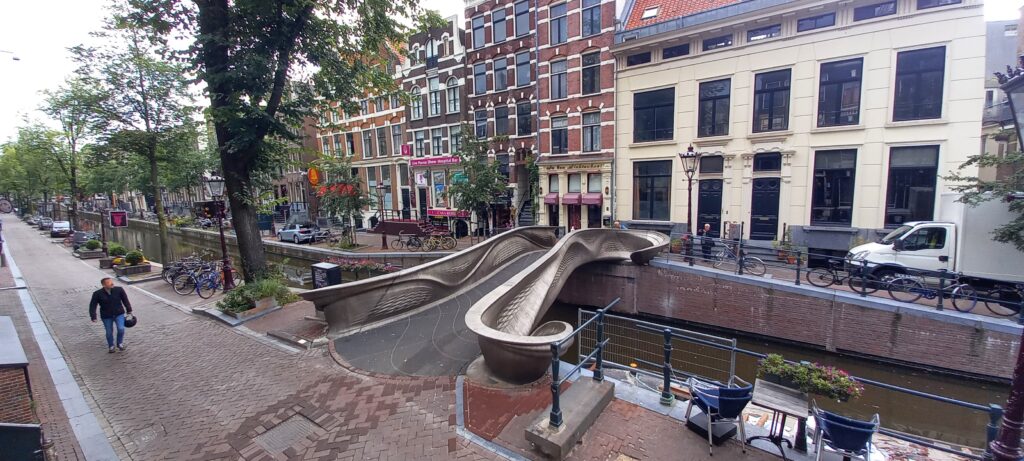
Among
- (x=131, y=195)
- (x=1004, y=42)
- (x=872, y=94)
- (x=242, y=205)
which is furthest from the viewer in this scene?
(x=131, y=195)

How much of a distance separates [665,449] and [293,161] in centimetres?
1149

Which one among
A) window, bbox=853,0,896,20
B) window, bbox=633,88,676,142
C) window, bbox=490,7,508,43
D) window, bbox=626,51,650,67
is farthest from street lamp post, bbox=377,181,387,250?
window, bbox=853,0,896,20

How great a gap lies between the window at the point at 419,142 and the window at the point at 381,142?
390 centimetres

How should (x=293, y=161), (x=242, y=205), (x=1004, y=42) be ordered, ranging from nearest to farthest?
1. (x=242, y=205)
2. (x=293, y=161)
3. (x=1004, y=42)

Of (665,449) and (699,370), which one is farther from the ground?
(665,449)

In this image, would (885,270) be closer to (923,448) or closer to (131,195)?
(923,448)

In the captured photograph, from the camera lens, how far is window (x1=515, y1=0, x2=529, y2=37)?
2261cm

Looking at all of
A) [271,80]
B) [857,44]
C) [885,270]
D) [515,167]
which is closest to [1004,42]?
[857,44]

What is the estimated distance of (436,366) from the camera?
662 cm

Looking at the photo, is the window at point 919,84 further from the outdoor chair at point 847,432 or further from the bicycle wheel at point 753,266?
the outdoor chair at point 847,432

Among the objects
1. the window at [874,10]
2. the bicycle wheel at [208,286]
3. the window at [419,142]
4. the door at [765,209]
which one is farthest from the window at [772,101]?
the bicycle wheel at [208,286]

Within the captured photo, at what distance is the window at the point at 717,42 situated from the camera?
1720 centimetres

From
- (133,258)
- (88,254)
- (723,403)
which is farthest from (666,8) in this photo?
(88,254)

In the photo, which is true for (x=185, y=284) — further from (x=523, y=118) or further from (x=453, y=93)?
(x=453, y=93)
